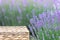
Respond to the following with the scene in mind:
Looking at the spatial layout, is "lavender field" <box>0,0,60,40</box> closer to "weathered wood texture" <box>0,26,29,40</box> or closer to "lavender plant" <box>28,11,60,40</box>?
"lavender plant" <box>28,11,60,40</box>

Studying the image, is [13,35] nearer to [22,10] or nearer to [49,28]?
[49,28]

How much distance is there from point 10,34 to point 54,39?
602 mm

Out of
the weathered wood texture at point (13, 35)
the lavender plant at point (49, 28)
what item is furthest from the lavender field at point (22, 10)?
the weathered wood texture at point (13, 35)

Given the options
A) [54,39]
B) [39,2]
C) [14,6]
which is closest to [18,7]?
[14,6]

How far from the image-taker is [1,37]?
302 cm

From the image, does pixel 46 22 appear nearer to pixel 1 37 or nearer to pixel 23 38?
pixel 23 38

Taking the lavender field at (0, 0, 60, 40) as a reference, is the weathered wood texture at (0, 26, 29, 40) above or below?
below

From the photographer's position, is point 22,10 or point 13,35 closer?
point 13,35

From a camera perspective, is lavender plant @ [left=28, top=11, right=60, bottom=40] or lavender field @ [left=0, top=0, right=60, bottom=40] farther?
lavender field @ [left=0, top=0, right=60, bottom=40]

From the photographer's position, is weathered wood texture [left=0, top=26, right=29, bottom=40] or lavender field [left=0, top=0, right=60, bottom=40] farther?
lavender field [left=0, top=0, right=60, bottom=40]

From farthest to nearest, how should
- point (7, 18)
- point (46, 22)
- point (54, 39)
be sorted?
point (7, 18), point (46, 22), point (54, 39)

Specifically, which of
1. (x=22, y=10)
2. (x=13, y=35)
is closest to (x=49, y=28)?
(x=13, y=35)

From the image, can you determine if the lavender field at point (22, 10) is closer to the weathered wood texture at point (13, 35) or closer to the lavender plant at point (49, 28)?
the lavender plant at point (49, 28)

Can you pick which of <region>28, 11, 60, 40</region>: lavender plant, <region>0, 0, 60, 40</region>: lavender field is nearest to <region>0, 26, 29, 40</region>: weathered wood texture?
<region>28, 11, 60, 40</region>: lavender plant
